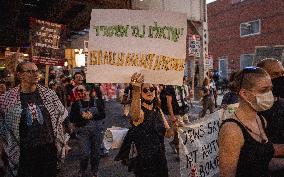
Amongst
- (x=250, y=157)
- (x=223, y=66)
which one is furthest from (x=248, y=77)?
(x=223, y=66)

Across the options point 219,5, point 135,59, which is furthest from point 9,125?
point 219,5

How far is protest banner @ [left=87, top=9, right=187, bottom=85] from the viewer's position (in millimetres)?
4695

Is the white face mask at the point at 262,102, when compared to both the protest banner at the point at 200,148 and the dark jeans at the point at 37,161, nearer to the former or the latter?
the protest banner at the point at 200,148

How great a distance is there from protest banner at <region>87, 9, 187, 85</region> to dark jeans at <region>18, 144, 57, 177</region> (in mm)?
1070

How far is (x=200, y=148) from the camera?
4754mm

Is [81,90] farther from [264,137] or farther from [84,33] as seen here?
[84,33]

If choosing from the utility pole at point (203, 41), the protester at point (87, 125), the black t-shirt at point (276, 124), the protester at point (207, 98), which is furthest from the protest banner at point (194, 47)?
the black t-shirt at point (276, 124)

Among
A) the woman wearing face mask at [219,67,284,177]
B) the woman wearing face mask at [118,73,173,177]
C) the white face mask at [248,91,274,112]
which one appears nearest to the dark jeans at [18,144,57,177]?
the woman wearing face mask at [118,73,173,177]

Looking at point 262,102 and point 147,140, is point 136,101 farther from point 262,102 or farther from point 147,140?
point 262,102

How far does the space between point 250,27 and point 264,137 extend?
3732cm

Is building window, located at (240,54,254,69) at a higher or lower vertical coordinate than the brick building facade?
lower

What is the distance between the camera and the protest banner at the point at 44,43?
8.15 metres

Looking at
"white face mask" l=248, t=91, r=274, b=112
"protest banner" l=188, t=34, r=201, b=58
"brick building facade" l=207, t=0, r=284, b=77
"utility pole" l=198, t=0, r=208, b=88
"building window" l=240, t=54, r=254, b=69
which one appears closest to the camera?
"white face mask" l=248, t=91, r=274, b=112

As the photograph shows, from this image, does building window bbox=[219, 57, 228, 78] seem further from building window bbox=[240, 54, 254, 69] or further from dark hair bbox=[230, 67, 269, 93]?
dark hair bbox=[230, 67, 269, 93]
